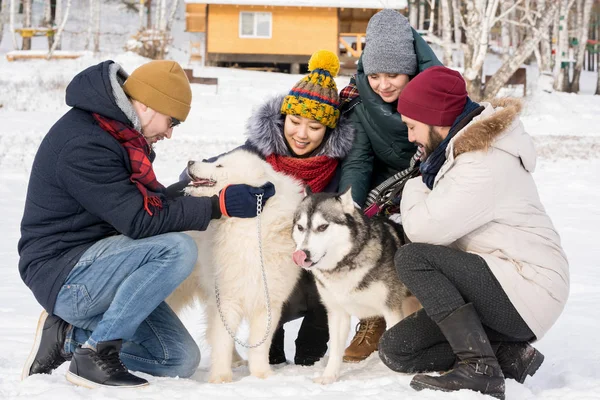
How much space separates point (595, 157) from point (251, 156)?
979 centimetres

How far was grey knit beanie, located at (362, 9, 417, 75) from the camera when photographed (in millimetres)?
3832

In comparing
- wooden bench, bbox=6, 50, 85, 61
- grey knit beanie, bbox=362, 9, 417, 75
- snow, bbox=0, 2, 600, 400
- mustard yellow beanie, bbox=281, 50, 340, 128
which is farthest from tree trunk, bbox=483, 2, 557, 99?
mustard yellow beanie, bbox=281, 50, 340, 128

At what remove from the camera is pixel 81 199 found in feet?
Result: 9.53

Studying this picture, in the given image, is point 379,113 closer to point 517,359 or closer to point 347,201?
point 347,201

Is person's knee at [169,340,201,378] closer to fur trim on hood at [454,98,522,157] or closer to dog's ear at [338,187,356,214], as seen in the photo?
dog's ear at [338,187,356,214]

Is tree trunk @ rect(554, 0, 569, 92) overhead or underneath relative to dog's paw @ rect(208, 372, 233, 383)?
overhead

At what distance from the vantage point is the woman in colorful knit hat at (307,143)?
3.84 m

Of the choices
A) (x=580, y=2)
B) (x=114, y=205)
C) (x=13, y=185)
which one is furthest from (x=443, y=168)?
(x=580, y=2)

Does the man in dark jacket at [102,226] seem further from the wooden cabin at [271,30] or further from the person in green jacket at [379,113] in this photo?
the wooden cabin at [271,30]

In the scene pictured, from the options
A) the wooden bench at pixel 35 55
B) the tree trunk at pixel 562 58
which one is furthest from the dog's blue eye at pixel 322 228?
the tree trunk at pixel 562 58

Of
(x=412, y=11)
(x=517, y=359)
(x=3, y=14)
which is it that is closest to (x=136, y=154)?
(x=517, y=359)

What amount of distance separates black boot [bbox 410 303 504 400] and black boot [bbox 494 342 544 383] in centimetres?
31

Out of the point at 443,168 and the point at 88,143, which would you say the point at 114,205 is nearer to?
the point at 88,143

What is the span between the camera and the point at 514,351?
3107 mm
